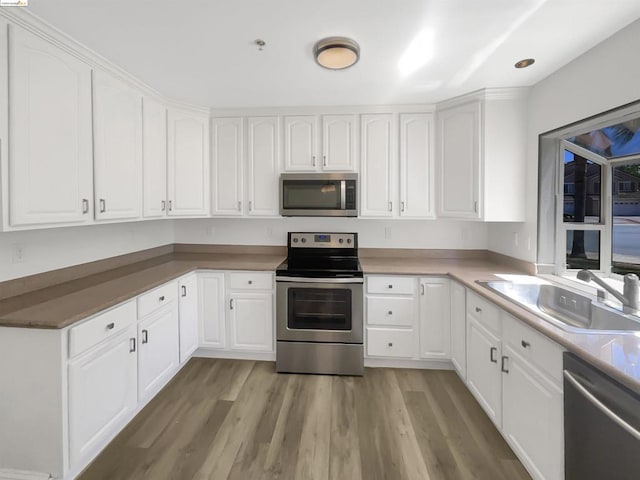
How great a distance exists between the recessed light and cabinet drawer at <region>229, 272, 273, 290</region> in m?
Answer: 2.44

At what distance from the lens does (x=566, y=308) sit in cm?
190

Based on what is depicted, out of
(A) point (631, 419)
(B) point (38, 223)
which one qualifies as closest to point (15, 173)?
(B) point (38, 223)

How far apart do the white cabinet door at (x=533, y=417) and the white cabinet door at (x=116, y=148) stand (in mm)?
2699

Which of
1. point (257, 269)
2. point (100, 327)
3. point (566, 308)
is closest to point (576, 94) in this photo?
point (566, 308)

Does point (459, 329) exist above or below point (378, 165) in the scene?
below

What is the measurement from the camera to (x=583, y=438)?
1.15 meters

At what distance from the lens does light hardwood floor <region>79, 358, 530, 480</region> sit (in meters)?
1.63

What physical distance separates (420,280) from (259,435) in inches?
66.3

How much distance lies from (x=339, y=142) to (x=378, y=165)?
1.44 ft

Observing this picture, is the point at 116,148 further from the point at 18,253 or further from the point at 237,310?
the point at 237,310

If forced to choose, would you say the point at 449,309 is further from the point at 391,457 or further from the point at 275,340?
the point at 275,340

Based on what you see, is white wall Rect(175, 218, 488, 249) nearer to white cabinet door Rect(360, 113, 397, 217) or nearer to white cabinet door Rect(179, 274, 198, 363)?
white cabinet door Rect(360, 113, 397, 217)

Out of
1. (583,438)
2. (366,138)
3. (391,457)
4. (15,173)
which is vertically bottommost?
(391,457)

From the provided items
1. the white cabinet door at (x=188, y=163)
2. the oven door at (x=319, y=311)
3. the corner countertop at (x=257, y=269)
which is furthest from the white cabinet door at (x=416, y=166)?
the white cabinet door at (x=188, y=163)
